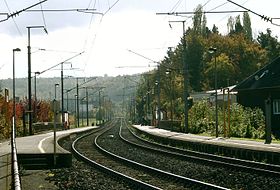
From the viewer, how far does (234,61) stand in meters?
98.4

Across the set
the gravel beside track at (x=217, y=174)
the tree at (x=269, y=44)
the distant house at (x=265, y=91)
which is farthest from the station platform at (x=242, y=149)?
the tree at (x=269, y=44)

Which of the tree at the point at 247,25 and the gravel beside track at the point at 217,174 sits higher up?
the tree at the point at 247,25

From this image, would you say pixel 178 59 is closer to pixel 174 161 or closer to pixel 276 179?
pixel 174 161

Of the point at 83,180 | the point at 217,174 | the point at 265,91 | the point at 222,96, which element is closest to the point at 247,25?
the point at 222,96

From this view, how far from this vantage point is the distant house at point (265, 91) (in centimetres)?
4684

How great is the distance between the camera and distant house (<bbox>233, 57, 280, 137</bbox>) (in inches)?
1844

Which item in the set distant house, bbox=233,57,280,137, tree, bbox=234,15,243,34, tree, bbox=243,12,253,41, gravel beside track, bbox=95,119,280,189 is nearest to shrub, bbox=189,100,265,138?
distant house, bbox=233,57,280,137

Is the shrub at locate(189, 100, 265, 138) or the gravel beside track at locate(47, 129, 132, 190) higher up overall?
the shrub at locate(189, 100, 265, 138)

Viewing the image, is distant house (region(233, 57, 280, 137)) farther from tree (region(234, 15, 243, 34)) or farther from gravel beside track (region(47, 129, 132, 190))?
tree (region(234, 15, 243, 34))

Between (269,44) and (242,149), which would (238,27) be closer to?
(269,44)

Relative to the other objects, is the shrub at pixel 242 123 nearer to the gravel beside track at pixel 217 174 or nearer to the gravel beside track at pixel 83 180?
the gravel beside track at pixel 217 174

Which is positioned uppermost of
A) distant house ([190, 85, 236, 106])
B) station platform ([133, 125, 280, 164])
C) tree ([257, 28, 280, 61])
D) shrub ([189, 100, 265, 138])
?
tree ([257, 28, 280, 61])

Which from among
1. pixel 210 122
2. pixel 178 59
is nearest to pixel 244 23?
pixel 178 59

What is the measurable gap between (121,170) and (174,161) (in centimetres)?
440
